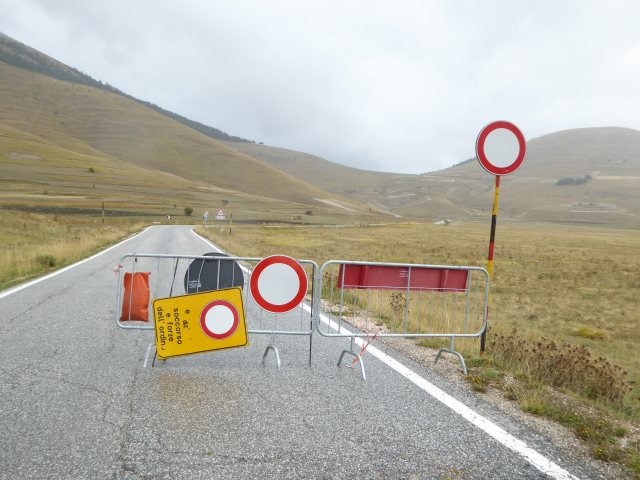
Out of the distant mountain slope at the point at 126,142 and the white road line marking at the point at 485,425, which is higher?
the distant mountain slope at the point at 126,142

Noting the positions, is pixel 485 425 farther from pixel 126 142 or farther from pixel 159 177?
pixel 126 142

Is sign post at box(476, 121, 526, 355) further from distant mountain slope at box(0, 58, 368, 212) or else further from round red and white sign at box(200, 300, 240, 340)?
distant mountain slope at box(0, 58, 368, 212)

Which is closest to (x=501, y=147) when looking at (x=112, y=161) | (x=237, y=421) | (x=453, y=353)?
(x=453, y=353)

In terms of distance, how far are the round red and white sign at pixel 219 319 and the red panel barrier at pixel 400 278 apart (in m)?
1.35

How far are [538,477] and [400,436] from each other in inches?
39.3

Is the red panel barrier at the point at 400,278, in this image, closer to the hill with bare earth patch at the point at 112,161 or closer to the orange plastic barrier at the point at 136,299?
the orange plastic barrier at the point at 136,299

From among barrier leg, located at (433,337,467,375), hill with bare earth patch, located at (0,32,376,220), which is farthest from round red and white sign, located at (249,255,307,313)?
hill with bare earth patch, located at (0,32,376,220)

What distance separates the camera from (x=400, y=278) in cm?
665

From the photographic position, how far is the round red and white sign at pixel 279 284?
241 inches

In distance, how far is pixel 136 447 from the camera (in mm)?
3533

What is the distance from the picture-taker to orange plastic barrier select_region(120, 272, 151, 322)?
643cm

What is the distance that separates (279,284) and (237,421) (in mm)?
2310

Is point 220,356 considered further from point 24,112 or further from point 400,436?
point 24,112

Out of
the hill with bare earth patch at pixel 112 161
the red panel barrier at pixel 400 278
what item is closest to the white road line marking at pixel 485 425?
the red panel barrier at pixel 400 278
